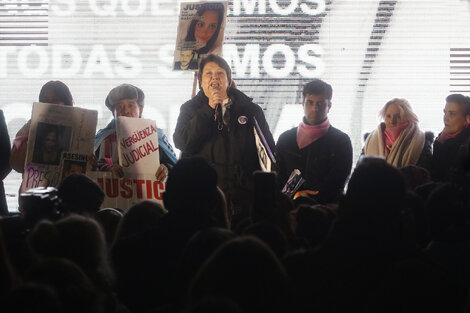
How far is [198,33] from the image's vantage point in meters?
5.43

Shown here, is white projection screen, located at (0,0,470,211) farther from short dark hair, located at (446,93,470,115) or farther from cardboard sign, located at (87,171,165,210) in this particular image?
cardboard sign, located at (87,171,165,210)

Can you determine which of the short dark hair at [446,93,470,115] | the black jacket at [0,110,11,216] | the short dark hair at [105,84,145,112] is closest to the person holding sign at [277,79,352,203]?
the short dark hair at [446,93,470,115]

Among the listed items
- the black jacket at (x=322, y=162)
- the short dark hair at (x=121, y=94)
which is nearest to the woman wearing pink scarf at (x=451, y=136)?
the black jacket at (x=322, y=162)

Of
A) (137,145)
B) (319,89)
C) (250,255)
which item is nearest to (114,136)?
(137,145)

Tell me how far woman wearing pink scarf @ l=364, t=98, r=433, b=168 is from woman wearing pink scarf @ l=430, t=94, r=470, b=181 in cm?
12

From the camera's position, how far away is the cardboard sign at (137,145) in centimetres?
463

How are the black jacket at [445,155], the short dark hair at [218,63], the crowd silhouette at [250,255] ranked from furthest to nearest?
the black jacket at [445,155] → the short dark hair at [218,63] → the crowd silhouette at [250,255]

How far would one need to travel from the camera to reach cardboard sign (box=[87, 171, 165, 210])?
4.61 metres

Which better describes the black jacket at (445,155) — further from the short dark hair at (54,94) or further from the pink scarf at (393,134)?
the short dark hair at (54,94)

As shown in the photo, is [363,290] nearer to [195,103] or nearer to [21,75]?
[195,103]

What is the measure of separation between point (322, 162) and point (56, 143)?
1917 mm

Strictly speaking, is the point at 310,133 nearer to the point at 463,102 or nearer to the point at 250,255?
the point at 463,102

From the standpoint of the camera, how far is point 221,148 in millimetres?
4602

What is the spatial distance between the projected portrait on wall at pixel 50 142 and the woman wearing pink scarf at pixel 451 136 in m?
2.82
